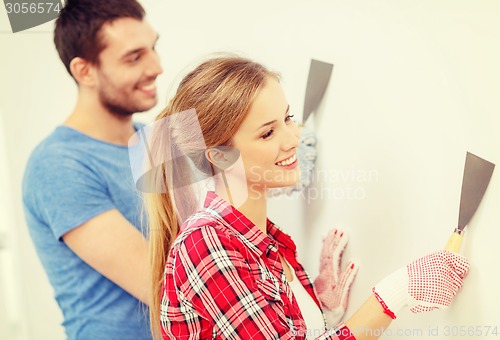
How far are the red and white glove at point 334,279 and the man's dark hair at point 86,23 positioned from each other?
2.52 feet

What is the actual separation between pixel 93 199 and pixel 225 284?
0.53 metres

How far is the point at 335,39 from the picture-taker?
1.35m

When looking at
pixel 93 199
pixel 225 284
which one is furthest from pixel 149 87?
pixel 225 284

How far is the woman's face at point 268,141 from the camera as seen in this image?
1.12 meters

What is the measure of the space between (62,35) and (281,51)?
58 centimetres

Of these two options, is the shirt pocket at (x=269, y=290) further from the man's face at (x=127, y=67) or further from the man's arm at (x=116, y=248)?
the man's face at (x=127, y=67)

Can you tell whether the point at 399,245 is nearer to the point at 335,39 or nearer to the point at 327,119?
the point at 327,119

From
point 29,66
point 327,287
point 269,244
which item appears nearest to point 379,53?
point 269,244

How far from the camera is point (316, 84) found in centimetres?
142

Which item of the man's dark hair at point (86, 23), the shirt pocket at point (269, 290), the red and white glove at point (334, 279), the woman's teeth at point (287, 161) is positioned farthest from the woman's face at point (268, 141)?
the man's dark hair at point (86, 23)

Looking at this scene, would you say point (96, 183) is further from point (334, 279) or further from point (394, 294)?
point (394, 294)

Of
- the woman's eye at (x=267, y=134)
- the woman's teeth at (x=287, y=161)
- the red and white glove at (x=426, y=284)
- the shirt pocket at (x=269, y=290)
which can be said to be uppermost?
the woman's eye at (x=267, y=134)

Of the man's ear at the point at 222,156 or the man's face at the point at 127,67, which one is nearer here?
the man's ear at the point at 222,156

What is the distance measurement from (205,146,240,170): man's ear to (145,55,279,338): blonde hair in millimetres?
13
